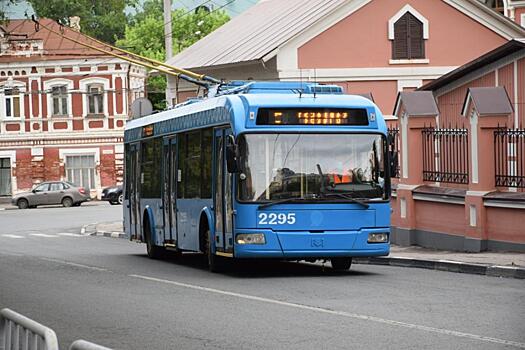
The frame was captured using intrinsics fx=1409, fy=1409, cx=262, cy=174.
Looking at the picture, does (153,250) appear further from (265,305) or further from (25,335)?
(25,335)

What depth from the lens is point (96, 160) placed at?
242 ft

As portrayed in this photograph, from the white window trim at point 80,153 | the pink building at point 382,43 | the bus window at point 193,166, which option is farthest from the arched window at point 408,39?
the white window trim at point 80,153

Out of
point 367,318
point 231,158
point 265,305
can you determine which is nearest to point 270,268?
point 231,158

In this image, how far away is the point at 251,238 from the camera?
19797 millimetres

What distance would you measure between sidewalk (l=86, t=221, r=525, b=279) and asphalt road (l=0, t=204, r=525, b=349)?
42 centimetres

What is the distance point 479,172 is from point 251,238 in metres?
6.23

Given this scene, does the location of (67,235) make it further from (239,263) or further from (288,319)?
(288,319)

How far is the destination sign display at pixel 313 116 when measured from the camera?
65.8ft

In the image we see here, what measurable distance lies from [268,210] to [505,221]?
560 cm

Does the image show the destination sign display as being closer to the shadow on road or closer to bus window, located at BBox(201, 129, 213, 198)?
bus window, located at BBox(201, 129, 213, 198)

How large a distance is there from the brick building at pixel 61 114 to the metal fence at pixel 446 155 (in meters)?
46.6

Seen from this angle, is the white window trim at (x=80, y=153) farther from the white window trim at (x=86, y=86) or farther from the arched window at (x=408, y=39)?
the arched window at (x=408, y=39)

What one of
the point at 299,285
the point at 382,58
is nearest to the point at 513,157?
the point at 299,285

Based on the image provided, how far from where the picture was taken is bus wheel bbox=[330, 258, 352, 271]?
837 inches
